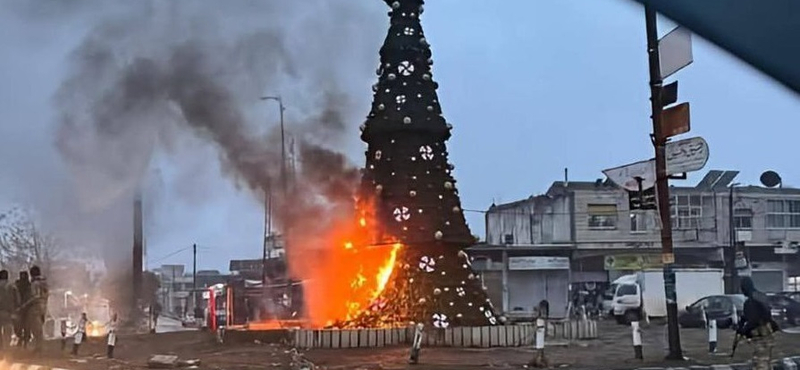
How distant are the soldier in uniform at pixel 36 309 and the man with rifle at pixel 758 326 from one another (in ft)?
38.4

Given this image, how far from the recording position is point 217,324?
2859 centimetres

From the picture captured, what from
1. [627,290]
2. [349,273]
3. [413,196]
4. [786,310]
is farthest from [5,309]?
[786,310]

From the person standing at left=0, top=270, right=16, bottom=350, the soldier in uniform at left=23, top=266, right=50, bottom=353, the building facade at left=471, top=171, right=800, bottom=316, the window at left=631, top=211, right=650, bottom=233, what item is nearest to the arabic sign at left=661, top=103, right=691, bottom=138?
the soldier in uniform at left=23, top=266, right=50, bottom=353

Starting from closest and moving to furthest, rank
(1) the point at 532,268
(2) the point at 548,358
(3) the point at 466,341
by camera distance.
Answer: (2) the point at 548,358 < (3) the point at 466,341 < (1) the point at 532,268

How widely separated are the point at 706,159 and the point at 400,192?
7667 mm

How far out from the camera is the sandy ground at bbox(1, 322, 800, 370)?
1432 centimetres

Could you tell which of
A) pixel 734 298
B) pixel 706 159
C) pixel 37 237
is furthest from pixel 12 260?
pixel 706 159

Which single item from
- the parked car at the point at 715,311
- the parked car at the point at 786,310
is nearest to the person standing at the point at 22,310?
the parked car at the point at 715,311

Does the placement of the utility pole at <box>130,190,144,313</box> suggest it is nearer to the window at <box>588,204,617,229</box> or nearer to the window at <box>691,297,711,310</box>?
the window at <box>691,297,711,310</box>

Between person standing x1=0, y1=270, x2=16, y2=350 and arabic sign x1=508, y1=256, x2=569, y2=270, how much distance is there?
3558cm

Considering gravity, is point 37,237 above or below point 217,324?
above

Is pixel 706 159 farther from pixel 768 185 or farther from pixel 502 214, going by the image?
pixel 502 214

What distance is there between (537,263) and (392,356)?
3597 cm

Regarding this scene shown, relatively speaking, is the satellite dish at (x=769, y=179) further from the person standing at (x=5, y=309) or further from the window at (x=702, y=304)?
the person standing at (x=5, y=309)
